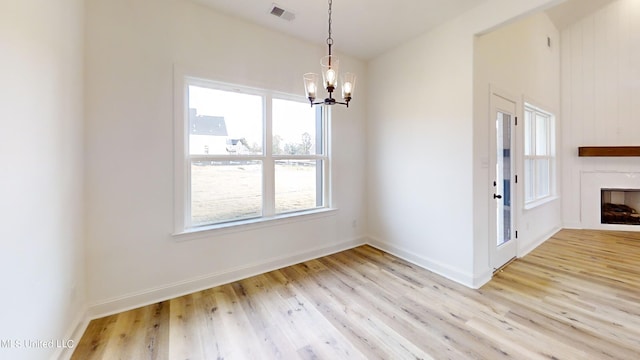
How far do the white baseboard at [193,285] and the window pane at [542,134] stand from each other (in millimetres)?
4284

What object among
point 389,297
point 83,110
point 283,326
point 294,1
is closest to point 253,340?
point 283,326

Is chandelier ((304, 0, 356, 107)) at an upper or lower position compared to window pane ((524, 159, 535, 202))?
upper

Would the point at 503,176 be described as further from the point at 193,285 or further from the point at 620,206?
the point at 620,206

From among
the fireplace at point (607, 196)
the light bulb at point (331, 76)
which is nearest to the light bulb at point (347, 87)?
the light bulb at point (331, 76)

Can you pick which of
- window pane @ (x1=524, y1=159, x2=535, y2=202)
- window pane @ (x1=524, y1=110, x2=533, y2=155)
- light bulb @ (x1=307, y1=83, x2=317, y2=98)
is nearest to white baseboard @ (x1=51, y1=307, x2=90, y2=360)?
light bulb @ (x1=307, y1=83, x2=317, y2=98)

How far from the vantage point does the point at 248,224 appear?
3.03m

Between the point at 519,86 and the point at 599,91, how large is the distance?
10.4ft

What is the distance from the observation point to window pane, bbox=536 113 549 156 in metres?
4.68

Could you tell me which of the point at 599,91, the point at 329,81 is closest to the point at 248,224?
the point at 329,81

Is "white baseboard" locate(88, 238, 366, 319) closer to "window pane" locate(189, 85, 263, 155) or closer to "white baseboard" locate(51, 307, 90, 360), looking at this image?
"white baseboard" locate(51, 307, 90, 360)

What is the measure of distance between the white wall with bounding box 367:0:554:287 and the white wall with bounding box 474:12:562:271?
124 millimetres

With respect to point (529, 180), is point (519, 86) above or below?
above

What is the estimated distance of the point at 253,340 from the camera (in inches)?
77.7

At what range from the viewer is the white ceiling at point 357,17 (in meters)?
2.64
